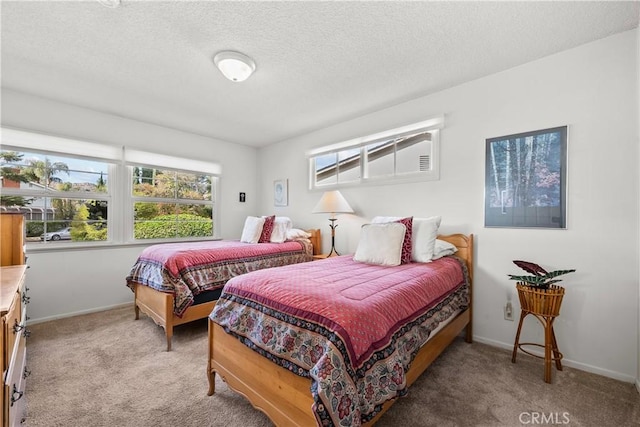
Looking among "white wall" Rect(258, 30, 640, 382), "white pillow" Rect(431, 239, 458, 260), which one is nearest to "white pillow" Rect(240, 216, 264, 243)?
"white wall" Rect(258, 30, 640, 382)

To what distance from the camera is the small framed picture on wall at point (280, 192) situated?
14.9 feet

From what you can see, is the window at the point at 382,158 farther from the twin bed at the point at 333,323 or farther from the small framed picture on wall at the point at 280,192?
Result: the twin bed at the point at 333,323

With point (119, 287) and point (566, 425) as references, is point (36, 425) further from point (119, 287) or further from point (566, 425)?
point (566, 425)

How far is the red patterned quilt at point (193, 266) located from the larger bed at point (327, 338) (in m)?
0.92

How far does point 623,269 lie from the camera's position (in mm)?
1942

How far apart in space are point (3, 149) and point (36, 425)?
2822 mm

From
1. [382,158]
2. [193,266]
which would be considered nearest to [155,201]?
[193,266]

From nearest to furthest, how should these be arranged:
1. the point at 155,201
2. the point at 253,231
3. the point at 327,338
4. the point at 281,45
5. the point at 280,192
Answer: the point at 327,338 < the point at 281,45 < the point at 253,231 < the point at 155,201 < the point at 280,192

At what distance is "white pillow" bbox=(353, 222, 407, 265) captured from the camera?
229cm

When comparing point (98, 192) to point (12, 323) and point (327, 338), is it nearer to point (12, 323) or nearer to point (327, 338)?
point (12, 323)

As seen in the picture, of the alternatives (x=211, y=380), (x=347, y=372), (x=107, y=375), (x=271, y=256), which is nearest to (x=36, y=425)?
(x=107, y=375)

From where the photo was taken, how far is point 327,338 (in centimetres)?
116

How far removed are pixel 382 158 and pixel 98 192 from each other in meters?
3.52

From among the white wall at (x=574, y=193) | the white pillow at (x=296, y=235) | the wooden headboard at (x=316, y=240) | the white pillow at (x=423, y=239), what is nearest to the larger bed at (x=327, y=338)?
the white pillow at (x=423, y=239)
